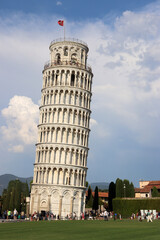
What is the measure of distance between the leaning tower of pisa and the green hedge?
28.1ft

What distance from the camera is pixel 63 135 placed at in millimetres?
75625

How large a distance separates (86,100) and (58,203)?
25.8 metres

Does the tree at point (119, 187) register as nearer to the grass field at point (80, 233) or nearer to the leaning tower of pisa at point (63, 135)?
the leaning tower of pisa at point (63, 135)

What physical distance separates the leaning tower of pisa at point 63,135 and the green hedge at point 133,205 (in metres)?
8.56

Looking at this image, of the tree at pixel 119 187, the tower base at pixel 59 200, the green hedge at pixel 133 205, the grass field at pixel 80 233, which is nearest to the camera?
the grass field at pixel 80 233

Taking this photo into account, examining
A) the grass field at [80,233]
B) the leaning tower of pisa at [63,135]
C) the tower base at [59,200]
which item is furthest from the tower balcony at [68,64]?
the grass field at [80,233]

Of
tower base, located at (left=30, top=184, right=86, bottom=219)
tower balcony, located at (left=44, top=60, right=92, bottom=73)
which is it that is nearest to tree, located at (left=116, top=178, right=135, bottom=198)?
tower base, located at (left=30, top=184, right=86, bottom=219)

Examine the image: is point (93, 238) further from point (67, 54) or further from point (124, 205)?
point (67, 54)

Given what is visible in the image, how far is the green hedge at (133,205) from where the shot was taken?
70.3m

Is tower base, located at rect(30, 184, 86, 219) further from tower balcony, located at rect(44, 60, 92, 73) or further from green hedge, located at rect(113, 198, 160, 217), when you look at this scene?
tower balcony, located at rect(44, 60, 92, 73)

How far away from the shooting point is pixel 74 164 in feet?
244

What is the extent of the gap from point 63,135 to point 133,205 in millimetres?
22790

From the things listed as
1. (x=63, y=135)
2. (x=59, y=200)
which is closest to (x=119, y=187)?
(x=59, y=200)

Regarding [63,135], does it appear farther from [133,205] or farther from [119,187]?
[119,187]
